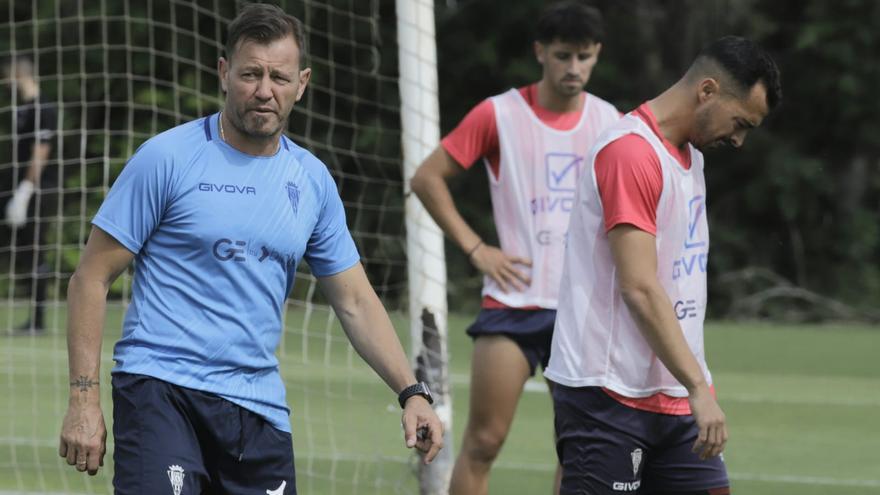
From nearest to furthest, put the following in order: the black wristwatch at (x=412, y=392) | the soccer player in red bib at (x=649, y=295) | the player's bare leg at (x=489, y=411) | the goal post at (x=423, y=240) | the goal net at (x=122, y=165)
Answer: the black wristwatch at (x=412, y=392) → the soccer player in red bib at (x=649, y=295) → the player's bare leg at (x=489, y=411) → the goal post at (x=423, y=240) → the goal net at (x=122, y=165)

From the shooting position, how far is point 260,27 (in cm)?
412

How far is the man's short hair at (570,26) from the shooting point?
6238 mm

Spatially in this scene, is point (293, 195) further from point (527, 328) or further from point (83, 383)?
point (527, 328)

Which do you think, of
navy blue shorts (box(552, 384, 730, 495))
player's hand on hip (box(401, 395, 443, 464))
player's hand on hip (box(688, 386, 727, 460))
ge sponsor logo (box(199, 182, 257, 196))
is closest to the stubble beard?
ge sponsor logo (box(199, 182, 257, 196))

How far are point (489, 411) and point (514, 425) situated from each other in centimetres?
315

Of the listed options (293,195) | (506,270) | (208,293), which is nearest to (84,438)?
(208,293)

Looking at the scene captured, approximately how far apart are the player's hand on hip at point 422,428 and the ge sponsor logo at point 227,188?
0.68 meters

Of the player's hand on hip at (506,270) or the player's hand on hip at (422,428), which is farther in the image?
the player's hand on hip at (506,270)

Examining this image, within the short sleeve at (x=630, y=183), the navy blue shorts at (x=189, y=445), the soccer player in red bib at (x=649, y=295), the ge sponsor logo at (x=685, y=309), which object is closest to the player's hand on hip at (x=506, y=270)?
the soccer player in red bib at (x=649, y=295)

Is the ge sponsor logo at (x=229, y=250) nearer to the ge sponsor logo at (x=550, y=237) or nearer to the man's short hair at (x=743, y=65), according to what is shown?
the man's short hair at (x=743, y=65)

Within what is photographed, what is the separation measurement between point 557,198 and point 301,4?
8.16 metres

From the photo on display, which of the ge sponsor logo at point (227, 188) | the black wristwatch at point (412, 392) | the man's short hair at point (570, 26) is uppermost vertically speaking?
the man's short hair at point (570, 26)

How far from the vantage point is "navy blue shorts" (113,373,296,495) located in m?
4.00

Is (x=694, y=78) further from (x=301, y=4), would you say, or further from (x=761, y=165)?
(x=761, y=165)
